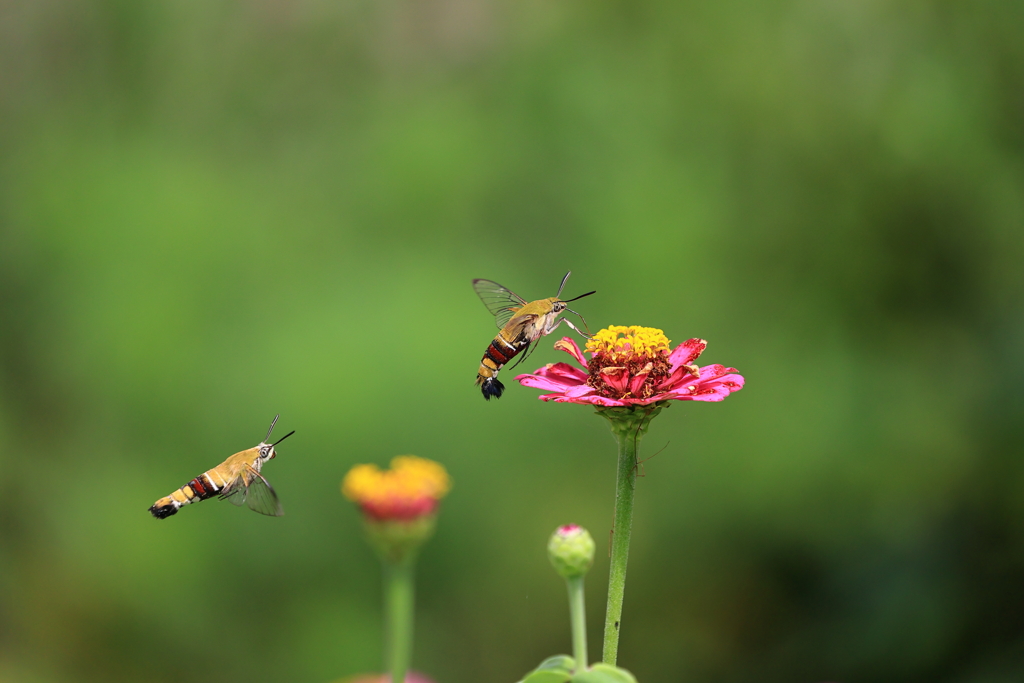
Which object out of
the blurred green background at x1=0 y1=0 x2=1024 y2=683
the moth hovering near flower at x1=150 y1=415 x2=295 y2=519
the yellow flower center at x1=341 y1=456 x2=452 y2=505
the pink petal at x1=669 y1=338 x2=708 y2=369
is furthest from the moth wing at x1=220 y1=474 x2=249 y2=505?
the blurred green background at x1=0 y1=0 x2=1024 y2=683

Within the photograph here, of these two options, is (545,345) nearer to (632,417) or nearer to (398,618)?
(632,417)

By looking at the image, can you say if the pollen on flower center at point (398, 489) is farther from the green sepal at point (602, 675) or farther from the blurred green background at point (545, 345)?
the blurred green background at point (545, 345)

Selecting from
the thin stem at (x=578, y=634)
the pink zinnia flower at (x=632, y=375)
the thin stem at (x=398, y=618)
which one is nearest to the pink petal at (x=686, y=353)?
the pink zinnia flower at (x=632, y=375)

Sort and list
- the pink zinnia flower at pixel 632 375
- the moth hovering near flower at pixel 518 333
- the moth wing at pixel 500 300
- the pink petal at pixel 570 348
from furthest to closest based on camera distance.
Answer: the moth wing at pixel 500 300 → the moth hovering near flower at pixel 518 333 → the pink petal at pixel 570 348 → the pink zinnia flower at pixel 632 375

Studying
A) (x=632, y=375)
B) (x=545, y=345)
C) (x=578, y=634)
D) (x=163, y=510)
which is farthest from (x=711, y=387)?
(x=545, y=345)

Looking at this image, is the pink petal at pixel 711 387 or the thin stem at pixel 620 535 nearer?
the thin stem at pixel 620 535

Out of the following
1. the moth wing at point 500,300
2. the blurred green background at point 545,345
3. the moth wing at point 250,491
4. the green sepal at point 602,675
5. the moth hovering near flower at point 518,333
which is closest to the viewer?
the green sepal at point 602,675
